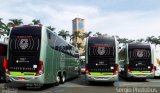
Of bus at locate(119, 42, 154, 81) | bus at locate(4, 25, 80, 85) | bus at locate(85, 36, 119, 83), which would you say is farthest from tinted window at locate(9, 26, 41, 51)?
bus at locate(119, 42, 154, 81)

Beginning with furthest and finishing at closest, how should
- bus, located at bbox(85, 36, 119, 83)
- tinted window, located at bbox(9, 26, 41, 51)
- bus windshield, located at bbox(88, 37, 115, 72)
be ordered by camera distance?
bus windshield, located at bbox(88, 37, 115, 72), bus, located at bbox(85, 36, 119, 83), tinted window, located at bbox(9, 26, 41, 51)

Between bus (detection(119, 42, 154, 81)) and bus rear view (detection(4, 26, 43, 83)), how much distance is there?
10919 millimetres

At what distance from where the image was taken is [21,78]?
50.2 feet

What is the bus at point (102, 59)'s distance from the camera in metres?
19.4

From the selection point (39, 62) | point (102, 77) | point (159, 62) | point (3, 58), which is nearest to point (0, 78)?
point (3, 58)

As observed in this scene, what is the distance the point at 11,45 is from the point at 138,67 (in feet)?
40.0

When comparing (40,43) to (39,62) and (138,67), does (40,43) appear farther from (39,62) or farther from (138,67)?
(138,67)

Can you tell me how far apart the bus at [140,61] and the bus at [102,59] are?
4795 mm

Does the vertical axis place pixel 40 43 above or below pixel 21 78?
above

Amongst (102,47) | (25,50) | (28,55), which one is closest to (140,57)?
(102,47)

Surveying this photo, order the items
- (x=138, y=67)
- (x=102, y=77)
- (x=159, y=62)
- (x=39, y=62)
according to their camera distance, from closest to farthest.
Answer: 1. (x=39, y=62)
2. (x=102, y=77)
3. (x=138, y=67)
4. (x=159, y=62)

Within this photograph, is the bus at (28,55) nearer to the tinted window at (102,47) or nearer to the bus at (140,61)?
the tinted window at (102,47)

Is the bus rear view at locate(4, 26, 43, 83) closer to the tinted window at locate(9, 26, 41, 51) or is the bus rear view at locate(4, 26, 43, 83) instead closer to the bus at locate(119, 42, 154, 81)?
the tinted window at locate(9, 26, 41, 51)

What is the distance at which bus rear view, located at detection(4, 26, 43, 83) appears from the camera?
50.1 feet
